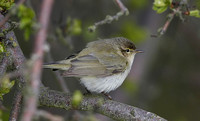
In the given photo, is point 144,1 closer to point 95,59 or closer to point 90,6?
point 90,6

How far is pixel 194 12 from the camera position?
3455mm

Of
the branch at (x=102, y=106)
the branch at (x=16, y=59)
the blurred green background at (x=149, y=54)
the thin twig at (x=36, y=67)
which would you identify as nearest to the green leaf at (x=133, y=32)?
the blurred green background at (x=149, y=54)

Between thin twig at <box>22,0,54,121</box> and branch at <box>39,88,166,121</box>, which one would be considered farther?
branch at <box>39,88,166,121</box>

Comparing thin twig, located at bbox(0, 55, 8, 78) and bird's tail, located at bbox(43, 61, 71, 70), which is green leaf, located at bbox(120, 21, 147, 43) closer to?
bird's tail, located at bbox(43, 61, 71, 70)

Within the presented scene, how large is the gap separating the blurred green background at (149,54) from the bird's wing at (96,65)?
1630mm

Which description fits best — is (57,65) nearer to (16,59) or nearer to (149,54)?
(16,59)

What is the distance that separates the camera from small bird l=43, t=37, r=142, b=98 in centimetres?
426

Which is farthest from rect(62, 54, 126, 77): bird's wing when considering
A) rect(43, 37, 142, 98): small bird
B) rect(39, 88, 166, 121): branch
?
rect(39, 88, 166, 121): branch

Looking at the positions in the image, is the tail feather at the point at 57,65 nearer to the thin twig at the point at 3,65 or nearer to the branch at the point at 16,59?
the branch at the point at 16,59

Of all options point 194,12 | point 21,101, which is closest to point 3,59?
point 21,101

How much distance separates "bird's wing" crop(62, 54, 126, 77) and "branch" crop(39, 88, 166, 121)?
0.60m

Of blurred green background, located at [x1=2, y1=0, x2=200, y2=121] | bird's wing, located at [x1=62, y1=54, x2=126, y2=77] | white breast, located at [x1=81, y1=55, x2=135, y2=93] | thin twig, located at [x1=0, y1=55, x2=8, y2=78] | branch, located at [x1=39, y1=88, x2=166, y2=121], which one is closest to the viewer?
branch, located at [x1=39, y1=88, x2=166, y2=121]

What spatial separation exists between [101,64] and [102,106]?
4.57 feet

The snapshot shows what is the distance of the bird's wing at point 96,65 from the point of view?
4.25 meters
